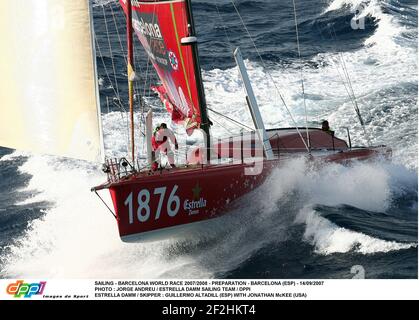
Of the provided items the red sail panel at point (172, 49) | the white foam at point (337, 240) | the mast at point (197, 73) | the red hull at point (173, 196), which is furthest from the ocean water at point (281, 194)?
the mast at point (197, 73)

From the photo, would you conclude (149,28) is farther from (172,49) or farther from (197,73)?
(197,73)

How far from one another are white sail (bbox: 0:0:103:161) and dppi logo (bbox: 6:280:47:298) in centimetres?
174

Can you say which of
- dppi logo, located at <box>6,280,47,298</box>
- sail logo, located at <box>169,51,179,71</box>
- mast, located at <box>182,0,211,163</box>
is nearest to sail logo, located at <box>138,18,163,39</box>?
sail logo, located at <box>169,51,179,71</box>

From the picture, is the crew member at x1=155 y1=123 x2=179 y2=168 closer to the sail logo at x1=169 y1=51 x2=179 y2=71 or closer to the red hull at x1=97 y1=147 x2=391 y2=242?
the red hull at x1=97 y1=147 x2=391 y2=242

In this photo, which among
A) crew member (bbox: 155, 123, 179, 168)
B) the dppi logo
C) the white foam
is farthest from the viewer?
crew member (bbox: 155, 123, 179, 168)

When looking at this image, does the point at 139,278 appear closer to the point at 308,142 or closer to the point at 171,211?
the point at 171,211

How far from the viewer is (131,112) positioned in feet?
34.6

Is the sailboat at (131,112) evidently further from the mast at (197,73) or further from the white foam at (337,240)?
the white foam at (337,240)

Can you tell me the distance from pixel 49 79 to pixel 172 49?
2293 millimetres

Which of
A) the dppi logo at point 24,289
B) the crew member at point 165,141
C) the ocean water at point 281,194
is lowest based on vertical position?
the ocean water at point 281,194

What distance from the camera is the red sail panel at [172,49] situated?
38.9ft

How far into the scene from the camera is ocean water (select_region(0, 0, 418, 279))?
11414 millimetres

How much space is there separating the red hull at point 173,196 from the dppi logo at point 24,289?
5.39 feet

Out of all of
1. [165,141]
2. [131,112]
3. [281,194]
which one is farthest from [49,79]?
[281,194]
